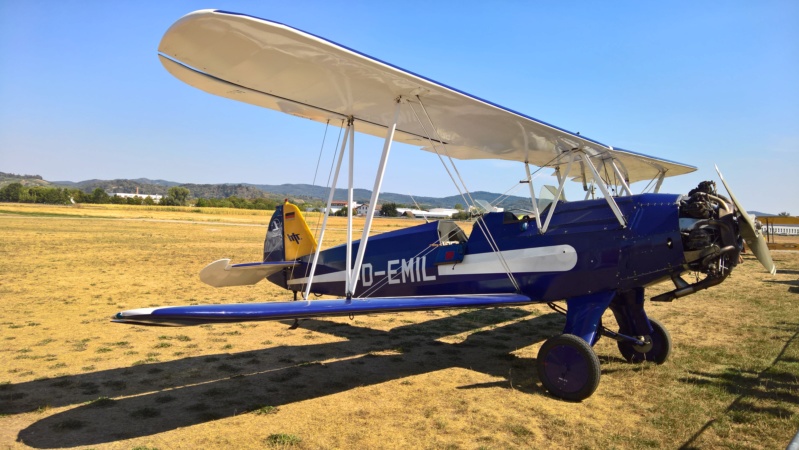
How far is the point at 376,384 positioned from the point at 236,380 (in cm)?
169

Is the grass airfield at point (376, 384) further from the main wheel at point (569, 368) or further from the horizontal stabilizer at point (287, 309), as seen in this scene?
the horizontal stabilizer at point (287, 309)

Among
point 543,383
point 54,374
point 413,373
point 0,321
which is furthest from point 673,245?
point 0,321

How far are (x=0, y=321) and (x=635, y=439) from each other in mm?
10065

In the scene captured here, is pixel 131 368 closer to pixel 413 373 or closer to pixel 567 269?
pixel 413 373

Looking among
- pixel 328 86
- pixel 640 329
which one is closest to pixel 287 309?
pixel 328 86

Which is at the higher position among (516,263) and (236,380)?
(516,263)

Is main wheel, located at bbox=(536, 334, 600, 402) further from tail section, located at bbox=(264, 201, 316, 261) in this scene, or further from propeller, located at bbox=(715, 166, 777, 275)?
tail section, located at bbox=(264, 201, 316, 261)

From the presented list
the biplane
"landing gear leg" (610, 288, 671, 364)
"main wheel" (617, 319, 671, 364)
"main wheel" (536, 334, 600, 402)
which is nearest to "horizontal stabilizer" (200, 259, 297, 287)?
the biplane

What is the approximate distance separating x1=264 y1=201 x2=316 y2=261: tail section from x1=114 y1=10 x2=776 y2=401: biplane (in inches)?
49.0

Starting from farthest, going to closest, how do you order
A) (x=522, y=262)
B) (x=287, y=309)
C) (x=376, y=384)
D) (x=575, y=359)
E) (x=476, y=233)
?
(x=476, y=233) → (x=522, y=262) → (x=376, y=384) → (x=575, y=359) → (x=287, y=309)

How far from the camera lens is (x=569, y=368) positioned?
5.23 metres

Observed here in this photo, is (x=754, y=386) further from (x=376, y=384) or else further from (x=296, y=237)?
(x=296, y=237)

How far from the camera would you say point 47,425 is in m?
4.33

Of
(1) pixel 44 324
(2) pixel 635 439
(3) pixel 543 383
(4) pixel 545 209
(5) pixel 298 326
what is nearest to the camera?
(2) pixel 635 439
